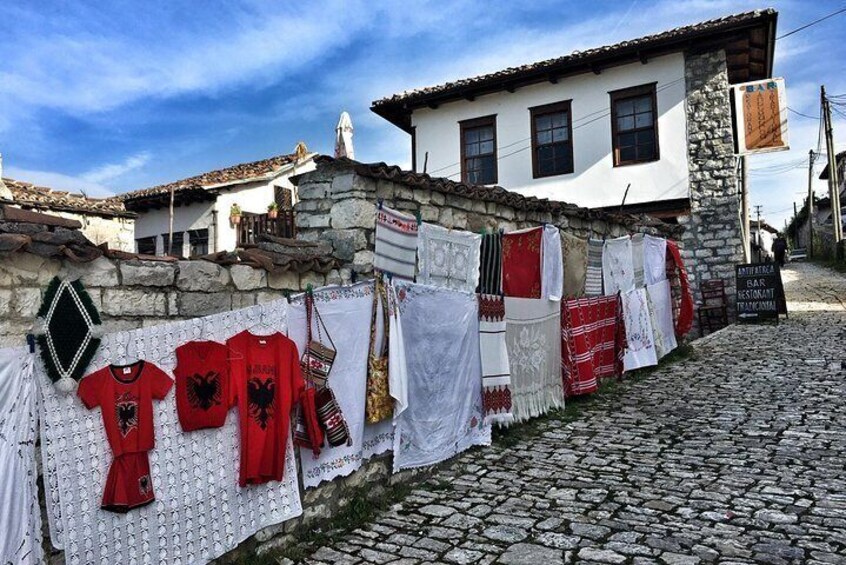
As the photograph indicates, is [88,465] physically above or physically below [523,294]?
below

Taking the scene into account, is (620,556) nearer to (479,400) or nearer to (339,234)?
(479,400)

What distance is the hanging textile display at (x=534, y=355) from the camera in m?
6.48

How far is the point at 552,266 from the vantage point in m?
7.18

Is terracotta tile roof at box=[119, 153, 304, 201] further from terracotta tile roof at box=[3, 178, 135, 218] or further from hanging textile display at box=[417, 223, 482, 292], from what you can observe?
hanging textile display at box=[417, 223, 482, 292]

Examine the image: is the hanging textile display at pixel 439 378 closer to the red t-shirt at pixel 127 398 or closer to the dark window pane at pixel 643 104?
the red t-shirt at pixel 127 398

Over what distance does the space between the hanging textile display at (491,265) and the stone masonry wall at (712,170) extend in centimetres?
853

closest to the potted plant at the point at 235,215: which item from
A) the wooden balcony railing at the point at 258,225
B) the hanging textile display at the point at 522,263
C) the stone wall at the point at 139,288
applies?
the wooden balcony railing at the point at 258,225

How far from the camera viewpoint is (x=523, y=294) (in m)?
6.71

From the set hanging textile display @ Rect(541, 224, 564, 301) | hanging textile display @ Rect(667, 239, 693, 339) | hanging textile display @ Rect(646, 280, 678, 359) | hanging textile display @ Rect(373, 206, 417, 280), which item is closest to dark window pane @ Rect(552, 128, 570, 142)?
hanging textile display @ Rect(667, 239, 693, 339)

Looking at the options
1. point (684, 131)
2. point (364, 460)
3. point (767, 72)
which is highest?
point (767, 72)

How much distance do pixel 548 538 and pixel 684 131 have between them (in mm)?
11382

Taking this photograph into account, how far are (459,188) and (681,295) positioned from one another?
722 centimetres

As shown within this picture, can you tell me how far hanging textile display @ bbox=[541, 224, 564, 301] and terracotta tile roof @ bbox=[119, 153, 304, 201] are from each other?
13.4m

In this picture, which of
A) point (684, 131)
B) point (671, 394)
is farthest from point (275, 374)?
point (684, 131)
